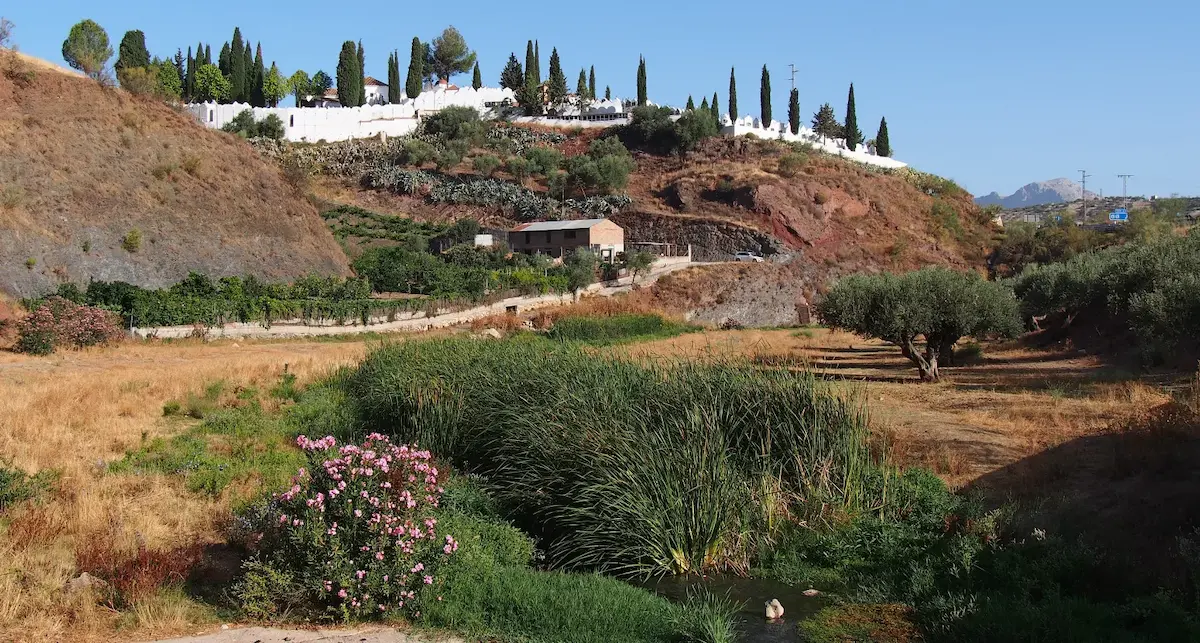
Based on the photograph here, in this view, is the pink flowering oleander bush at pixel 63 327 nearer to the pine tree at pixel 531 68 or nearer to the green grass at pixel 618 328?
the green grass at pixel 618 328

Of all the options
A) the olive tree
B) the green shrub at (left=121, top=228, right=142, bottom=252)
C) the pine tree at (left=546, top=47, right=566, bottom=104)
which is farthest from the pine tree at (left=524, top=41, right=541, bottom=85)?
the olive tree

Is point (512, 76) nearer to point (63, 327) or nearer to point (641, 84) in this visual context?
point (641, 84)

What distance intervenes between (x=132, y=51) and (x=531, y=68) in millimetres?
43029

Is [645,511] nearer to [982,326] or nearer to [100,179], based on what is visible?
[982,326]

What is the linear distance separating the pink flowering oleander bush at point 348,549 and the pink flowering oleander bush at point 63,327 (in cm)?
2295

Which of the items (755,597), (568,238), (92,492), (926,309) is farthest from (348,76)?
(755,597)

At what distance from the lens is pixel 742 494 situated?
13.1 meters

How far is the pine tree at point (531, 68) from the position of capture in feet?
357

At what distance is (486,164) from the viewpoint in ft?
289

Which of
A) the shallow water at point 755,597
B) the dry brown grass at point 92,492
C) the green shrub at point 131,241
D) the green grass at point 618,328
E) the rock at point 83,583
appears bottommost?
the shallow water at point 755,597

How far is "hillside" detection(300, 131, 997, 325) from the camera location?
235ft

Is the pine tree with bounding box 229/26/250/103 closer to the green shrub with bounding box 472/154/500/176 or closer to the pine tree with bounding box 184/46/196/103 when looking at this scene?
the pine tree with bounding box 184/46/196/103

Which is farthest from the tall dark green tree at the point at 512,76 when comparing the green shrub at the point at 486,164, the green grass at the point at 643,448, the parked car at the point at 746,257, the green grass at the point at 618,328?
the green grass at the point at 643,448

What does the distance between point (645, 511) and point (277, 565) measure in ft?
15.4
